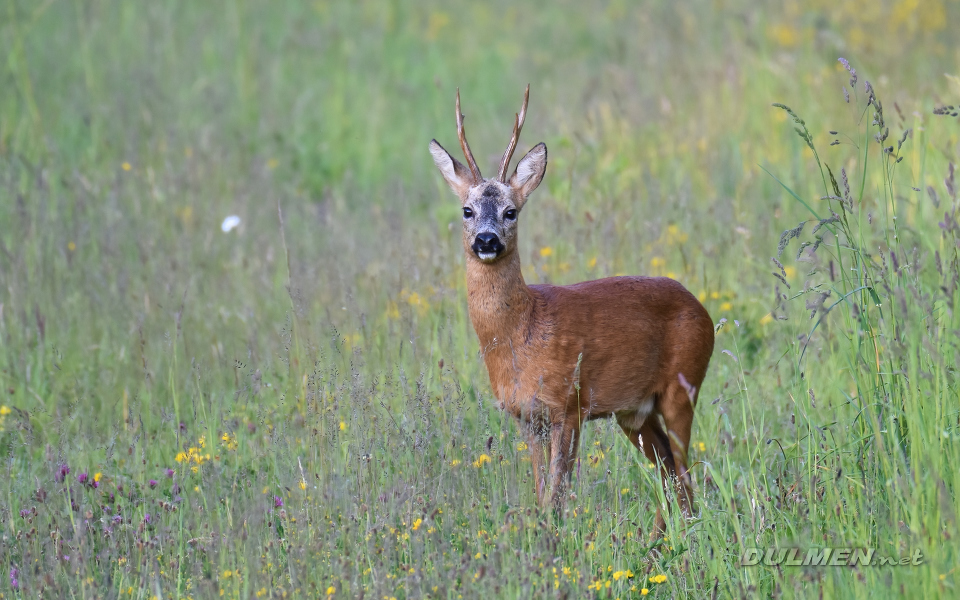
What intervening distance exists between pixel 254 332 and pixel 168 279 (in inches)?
33.1

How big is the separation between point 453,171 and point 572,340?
102cm

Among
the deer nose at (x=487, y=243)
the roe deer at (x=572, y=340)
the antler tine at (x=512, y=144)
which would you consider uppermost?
the antler tine at (x=512, y=144)

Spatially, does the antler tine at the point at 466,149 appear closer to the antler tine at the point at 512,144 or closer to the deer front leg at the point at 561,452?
the antler tine at the point at 512,144

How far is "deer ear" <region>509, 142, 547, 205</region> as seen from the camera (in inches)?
186

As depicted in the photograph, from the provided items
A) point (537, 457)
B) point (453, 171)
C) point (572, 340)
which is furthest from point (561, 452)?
point (453, 171)

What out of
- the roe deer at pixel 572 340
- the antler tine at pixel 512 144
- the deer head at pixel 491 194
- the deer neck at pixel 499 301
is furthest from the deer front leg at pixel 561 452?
the antler tine at pixel 512 144

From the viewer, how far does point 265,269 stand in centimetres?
653

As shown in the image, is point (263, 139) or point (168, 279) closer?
point (168, 279)

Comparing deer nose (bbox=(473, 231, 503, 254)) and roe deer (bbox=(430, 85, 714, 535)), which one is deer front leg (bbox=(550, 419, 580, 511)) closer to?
roe deer (bbox=(430, 85, 714, 535))

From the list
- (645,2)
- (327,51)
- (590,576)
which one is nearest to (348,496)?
(590,576)

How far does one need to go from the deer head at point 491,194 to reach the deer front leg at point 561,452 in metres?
0.73

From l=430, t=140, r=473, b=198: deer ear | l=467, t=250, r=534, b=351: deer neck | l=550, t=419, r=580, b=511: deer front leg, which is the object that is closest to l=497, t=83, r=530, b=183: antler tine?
l=430, t=140, r=473, b=198: deer ear

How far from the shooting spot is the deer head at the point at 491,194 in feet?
14.1

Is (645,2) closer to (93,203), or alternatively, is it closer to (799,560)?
(93,203)
